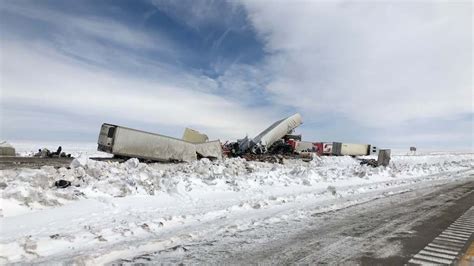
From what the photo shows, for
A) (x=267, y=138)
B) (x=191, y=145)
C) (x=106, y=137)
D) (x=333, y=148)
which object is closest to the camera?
(x=106, y=137)

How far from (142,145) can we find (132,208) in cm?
1391

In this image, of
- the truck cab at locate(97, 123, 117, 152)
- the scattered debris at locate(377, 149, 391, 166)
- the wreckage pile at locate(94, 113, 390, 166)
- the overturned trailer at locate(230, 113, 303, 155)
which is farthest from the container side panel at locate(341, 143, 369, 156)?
the truck cab at locate(97, 123, 117, 152)

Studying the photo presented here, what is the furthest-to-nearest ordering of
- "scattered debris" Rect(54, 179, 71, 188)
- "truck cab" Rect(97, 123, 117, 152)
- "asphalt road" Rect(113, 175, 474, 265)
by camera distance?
"truck cab" Rect(97, 123, 117, 152) < "scattered debris" Rect(54, 179, 71, 188) < "asphalt road" Rect(113, 175, 474, 265)

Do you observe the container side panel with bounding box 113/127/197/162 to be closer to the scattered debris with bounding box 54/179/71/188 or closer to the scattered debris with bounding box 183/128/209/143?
the scattered debris with bounding box 183/128/209/143

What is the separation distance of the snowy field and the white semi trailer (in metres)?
6.82

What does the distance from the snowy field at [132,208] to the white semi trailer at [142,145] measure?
269 inches

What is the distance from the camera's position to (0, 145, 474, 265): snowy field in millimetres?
6566

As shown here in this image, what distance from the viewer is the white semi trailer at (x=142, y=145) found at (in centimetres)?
2295

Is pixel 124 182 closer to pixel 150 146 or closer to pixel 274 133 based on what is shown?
pixel 150 146

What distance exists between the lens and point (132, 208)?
10.3m

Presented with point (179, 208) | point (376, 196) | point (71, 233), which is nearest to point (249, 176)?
point (376, 196)

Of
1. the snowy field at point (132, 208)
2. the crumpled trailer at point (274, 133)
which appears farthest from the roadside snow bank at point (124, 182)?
the crumpled trailer at point (274, 133)

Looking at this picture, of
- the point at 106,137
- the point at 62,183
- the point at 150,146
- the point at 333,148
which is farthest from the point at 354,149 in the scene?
the point at 62,183

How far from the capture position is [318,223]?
928 cm
